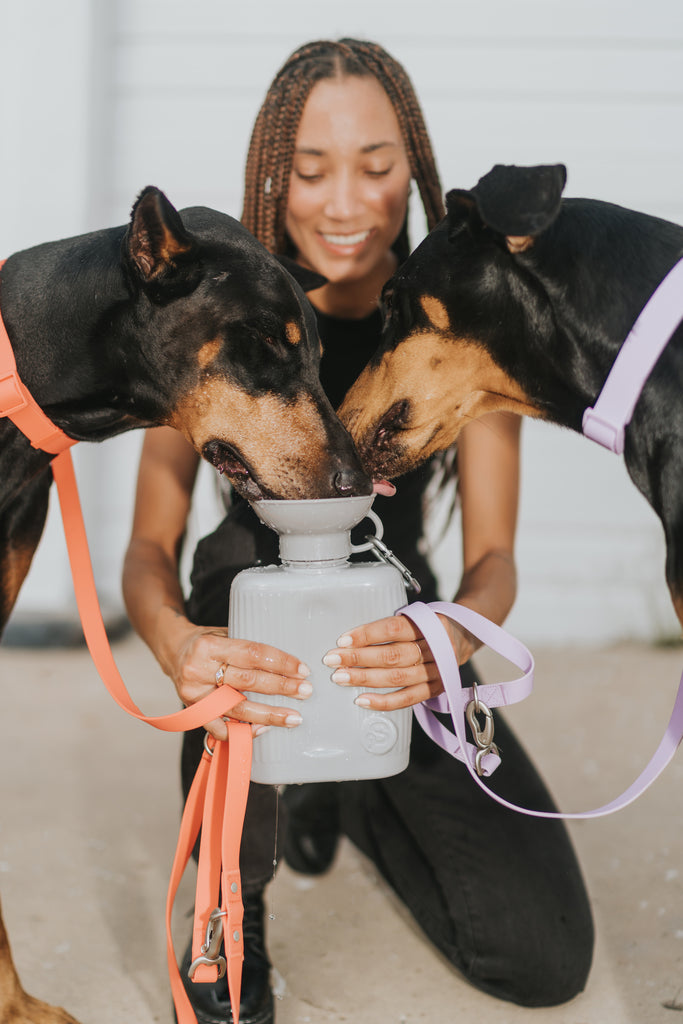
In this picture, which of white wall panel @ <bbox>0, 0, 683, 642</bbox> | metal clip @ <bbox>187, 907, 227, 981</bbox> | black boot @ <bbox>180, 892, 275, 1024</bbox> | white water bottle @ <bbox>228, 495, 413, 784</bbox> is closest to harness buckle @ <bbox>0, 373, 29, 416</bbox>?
white water bottle @ <bbox>228, 495, 413, 784</bbox>

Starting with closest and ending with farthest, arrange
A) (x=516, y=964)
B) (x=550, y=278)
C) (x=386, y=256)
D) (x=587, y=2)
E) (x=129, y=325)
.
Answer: (x=550, y=278), (x=129, y=325), (x=516, y=964), (x=386, y=256), (x=587, y=2)

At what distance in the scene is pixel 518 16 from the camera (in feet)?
15.1

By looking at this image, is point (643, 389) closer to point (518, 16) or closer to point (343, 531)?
point (343, 531)

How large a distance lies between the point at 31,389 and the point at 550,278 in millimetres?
935

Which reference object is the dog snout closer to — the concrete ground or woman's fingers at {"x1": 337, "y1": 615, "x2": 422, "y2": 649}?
woman's fingers at {"x1": 337, "y1": 615, "x2": 422, "y2": 649}

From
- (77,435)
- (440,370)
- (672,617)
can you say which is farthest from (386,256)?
(672,617)

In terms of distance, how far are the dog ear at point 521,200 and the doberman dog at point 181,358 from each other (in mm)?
446

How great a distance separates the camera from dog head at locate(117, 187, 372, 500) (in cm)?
180

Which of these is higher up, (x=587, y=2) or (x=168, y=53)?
(x=587, y=2)

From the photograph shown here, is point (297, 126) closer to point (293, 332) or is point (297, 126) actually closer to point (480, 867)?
point (293, 332)

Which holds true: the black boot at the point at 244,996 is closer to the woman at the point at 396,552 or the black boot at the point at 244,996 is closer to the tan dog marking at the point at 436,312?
the woman at the point at 396,552

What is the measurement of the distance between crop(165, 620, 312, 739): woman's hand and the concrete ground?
718mm

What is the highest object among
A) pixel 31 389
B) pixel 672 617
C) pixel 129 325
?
pixel 129 325

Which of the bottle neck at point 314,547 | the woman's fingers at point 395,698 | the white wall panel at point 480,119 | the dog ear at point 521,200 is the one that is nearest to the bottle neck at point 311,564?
the bottle neck at point 314,547
